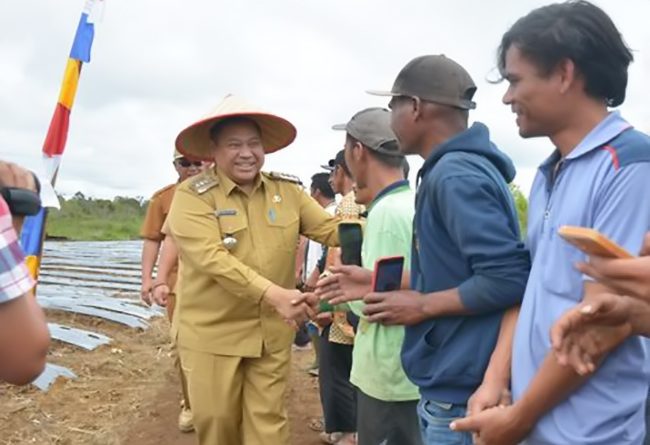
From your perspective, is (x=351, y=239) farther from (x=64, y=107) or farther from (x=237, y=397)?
(x=64, y=107)

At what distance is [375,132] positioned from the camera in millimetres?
3035

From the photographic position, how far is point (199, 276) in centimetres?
333

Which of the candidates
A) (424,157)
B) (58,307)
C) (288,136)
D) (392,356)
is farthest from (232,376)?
(58,307)

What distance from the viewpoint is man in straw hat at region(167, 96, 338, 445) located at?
3.25 m

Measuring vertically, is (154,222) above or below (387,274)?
below

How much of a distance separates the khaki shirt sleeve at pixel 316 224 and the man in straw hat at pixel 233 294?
0.46ft

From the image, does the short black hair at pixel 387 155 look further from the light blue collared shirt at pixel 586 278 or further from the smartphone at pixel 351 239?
the light blue collared shirt at pixel 586 278

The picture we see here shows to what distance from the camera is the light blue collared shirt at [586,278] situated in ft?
4.93

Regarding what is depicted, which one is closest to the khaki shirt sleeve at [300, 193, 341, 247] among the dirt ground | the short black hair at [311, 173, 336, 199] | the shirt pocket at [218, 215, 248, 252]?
the shirt pocket at [218, 215, 248, 252]

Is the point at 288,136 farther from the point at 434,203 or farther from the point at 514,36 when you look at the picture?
the point at 514,36

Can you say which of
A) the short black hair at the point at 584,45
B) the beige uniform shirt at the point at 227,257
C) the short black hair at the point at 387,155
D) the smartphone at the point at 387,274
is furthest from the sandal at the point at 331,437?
the short black hair at the point at 584,45

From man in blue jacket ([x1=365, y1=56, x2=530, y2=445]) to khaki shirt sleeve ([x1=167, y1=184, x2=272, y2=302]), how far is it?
866mm

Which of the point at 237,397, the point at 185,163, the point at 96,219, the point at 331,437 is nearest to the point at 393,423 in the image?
the point at 237,397

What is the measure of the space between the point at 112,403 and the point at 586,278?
4.80 meters
